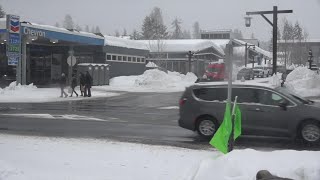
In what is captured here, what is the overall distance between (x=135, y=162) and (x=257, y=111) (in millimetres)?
4837

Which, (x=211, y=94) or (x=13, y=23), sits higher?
(x=13, y=23)

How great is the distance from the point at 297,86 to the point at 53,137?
88.6 ft

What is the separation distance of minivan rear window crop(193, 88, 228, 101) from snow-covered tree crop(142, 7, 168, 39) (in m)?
76.8

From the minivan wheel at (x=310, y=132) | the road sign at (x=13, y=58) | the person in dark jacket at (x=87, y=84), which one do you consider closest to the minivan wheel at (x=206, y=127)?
the minivan wheel at (x=310, y=132)

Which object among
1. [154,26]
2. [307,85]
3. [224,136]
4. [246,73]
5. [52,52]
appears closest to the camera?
[224,136]

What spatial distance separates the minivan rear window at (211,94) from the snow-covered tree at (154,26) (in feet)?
252

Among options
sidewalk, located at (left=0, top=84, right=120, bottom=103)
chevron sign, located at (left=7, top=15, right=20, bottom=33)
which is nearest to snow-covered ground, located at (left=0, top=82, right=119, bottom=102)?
sidewalk, located at (left=0, top=84, right=120, bottom=103)

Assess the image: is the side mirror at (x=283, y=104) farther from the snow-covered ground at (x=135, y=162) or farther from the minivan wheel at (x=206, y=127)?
the snow-covered ground at (x=135, y=162)

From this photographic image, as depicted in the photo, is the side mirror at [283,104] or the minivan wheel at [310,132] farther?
the side mirror at [283,104]

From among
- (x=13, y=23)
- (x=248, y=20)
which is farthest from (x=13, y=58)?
(x=248, y=20)

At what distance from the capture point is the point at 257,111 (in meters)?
12.9

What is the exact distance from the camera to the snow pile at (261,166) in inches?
255

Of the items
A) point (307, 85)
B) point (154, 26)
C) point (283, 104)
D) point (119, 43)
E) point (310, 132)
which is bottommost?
point (310, 132)

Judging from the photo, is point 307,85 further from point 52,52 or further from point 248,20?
point 52,52
